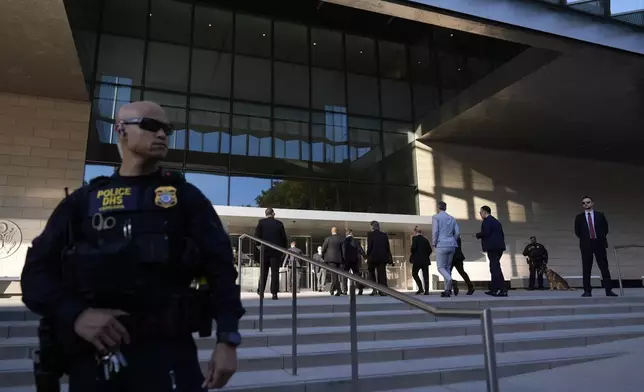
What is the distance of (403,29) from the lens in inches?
653

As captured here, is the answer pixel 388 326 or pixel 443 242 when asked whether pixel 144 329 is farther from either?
pixel 443 242

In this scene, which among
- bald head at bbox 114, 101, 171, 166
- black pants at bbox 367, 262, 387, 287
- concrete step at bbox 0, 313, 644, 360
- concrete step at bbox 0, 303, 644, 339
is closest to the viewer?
bald head at bbox 114, 101, 171, 166

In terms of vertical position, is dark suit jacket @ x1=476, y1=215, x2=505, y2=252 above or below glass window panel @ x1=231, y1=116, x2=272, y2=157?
below

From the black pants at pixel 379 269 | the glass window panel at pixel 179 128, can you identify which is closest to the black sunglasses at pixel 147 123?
the black pants at pixel 379 269

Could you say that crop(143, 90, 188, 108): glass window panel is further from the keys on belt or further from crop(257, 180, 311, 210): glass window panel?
the keys on belt

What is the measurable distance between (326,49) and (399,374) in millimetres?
14030

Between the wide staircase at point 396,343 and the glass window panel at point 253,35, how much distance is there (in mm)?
11412

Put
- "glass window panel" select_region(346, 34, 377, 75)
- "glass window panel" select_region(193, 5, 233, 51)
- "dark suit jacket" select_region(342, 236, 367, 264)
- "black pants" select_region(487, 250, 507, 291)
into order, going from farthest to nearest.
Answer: "glass window panel" select_region(346, 34, 377, 75)
"glass window panel" select_region(193, 5, 233, 51)
"dark suit jacket" select_region(342, 236, 367, 264)
"black pants" select_region(487, 250, 507, 291)

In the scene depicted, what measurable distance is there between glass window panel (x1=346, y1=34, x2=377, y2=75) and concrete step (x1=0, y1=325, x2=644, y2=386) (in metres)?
12.6

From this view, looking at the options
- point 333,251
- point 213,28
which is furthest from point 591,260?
point 213,28

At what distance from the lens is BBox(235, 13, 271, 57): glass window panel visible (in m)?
A: 15.1

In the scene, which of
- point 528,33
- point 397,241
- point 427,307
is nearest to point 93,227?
point 427,307

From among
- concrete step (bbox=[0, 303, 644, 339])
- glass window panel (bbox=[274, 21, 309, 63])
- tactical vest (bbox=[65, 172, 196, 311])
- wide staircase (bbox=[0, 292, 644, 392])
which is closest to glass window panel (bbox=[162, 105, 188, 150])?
glass window panel (bbox=[274, 21, 309, 63])

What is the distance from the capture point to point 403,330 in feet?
16.2
